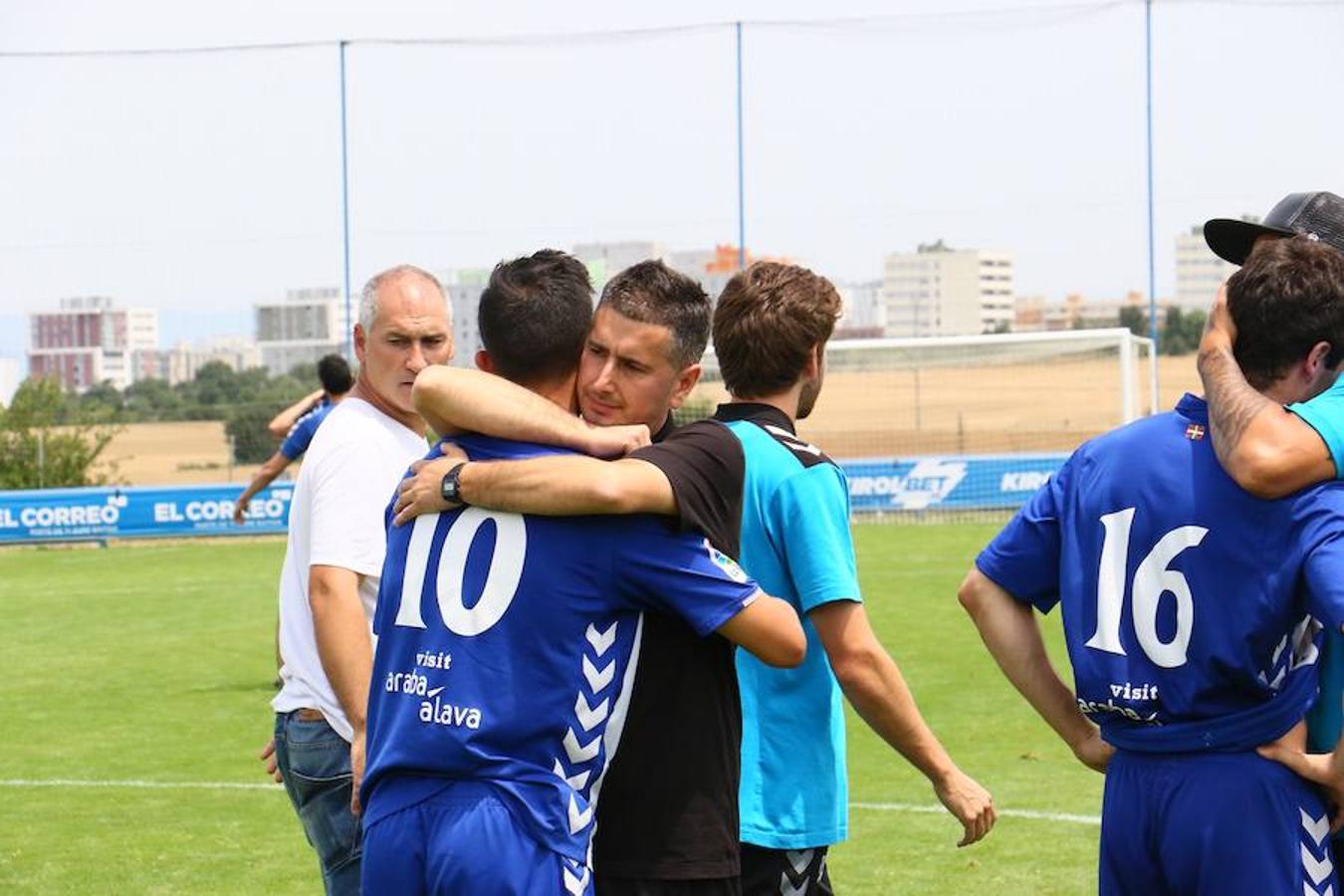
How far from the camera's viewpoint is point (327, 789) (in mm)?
4793

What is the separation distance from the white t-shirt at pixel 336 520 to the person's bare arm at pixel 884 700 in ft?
3.76

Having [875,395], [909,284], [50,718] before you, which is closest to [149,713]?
[50,718]

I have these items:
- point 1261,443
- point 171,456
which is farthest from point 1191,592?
point 171,456

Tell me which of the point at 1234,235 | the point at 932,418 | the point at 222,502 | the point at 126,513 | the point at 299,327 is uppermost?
the point at 299,327

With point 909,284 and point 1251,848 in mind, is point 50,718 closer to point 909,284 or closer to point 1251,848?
point 1251,848

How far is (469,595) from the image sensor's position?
11.0 ft

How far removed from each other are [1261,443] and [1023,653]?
823 mm

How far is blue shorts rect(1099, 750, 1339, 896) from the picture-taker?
3.56 metres

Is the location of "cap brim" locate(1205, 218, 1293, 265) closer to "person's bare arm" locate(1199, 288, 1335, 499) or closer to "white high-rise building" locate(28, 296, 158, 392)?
"person's bare arm" locate(1199, 288, 1335, 499)

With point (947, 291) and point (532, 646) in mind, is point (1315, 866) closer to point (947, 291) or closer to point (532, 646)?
point (532, 646)

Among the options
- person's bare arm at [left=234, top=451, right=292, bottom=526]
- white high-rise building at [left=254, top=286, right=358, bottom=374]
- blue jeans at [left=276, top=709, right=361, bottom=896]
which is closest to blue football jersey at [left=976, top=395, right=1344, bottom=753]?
blue jeans at [left=276, top=709, right=361, bottom=896]

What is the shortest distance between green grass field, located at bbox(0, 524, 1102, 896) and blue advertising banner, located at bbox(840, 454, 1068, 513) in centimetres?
854

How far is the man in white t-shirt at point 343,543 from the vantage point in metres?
4.56

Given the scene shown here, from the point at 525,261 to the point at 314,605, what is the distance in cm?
135
